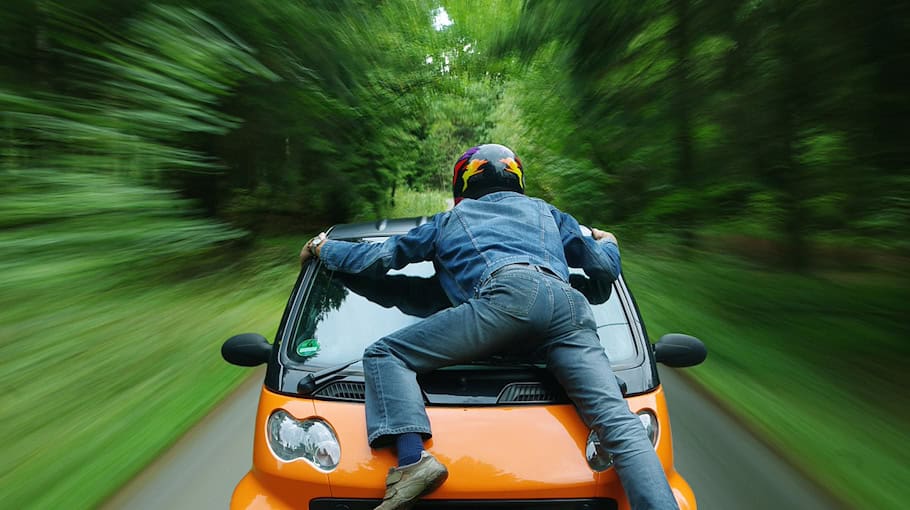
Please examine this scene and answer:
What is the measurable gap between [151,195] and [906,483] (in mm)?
5647

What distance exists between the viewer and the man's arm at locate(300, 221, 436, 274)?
284cm

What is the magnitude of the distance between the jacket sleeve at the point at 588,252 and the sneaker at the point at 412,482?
4.06 feet

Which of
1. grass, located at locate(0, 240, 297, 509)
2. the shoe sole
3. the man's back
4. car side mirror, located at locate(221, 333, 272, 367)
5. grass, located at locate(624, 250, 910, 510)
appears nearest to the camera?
the shoe sole

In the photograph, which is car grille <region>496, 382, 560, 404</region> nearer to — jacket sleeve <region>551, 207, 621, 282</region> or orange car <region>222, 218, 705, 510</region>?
orange car <region>222, 218, 705, 510</region>

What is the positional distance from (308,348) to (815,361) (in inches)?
206

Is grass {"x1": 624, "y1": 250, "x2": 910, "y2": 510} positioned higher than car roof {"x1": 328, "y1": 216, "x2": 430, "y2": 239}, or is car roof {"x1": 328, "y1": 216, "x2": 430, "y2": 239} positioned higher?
car roof {"x1": 328, "y1": 216, "x2": 430, "y2": 239}

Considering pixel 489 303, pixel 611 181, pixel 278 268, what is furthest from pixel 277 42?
pixel 611 181

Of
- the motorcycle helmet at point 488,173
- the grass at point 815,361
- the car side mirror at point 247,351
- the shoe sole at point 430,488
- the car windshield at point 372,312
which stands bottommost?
the grass at point 815,361

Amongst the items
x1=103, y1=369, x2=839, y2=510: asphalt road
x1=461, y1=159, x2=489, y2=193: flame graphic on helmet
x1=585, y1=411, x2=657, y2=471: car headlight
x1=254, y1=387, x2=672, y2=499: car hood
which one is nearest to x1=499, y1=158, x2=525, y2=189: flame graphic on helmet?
x1=461, y1=159, x2=489, y2=193: flame graphic on helmet

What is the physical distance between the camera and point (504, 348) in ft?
8.01

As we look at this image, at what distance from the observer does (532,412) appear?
237 centimetres

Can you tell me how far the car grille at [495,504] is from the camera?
2.19m

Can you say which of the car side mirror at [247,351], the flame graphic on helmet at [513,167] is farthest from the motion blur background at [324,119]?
the flame graphic on helmet at [513,167]

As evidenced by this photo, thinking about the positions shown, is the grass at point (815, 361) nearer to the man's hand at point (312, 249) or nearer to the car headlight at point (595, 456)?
the car headlight at point (595, 456)
